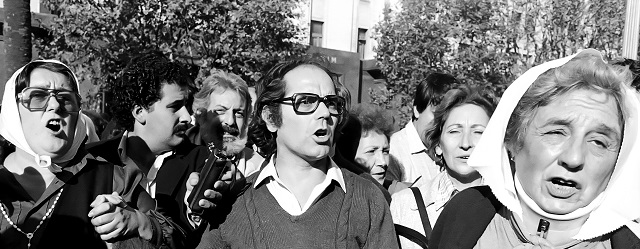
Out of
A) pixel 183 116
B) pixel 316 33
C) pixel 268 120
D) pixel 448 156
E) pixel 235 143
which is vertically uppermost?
pixel 316 33

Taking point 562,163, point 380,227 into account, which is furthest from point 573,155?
point 380,227

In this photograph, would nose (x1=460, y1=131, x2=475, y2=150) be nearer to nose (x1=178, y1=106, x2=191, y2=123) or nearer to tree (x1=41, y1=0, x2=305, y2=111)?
nose (x1=178, y1=106, x2=191, y2=123)

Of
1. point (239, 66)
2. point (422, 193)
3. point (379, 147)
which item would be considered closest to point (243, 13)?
point (239, 66)

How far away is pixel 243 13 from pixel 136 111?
12.5 m

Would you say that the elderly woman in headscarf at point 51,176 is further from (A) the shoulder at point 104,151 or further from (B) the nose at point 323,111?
(B) the nose at point 323,111

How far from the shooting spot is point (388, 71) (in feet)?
80.2

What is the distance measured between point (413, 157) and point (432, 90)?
1.71 ft

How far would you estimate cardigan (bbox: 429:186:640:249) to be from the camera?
108 inches

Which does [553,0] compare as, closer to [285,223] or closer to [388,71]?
[388,71]

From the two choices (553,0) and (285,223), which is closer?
(285,223)

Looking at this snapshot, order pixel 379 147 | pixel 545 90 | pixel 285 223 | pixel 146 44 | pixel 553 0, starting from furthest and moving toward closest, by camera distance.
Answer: pixel 553 0
pixel 146 44
pixel 379 147
pixel 285 223
pixel 545 90

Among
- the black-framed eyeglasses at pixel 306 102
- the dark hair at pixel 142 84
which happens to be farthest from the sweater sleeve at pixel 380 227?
the dark hair at pixel 142 84

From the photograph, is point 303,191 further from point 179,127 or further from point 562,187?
point 179,127

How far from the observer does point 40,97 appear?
10.2 ft
